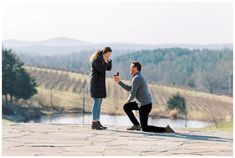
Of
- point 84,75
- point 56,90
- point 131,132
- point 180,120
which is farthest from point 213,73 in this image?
point 131,132

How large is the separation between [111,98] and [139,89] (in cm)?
7895

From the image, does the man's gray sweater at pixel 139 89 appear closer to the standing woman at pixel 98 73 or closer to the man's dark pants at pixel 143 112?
the man's dark pants at pixel 143 112

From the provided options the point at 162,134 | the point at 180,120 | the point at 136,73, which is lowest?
the point at 180,120

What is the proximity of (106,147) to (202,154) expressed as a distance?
5.24 feet

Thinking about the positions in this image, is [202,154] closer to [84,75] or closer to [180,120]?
[180,120]

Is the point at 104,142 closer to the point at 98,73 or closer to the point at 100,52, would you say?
the point at 98,73

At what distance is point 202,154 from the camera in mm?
9445

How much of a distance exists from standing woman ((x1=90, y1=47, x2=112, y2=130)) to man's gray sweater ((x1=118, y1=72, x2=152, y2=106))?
411 millimetres

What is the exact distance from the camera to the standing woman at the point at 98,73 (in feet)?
39.9

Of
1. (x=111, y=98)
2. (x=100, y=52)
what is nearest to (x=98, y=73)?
(x=100, y=52)

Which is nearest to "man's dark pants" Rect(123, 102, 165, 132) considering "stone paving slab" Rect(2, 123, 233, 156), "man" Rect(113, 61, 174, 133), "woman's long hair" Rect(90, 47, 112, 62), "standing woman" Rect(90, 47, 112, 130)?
"man" Rect(113, 61, 174, 133)

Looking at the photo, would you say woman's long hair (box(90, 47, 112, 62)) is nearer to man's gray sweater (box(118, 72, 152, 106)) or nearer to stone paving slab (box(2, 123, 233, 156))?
man's gray sweater (box(118, 72, 152, 106))

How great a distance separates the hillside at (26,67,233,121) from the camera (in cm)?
8650

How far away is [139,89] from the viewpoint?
1223cm
